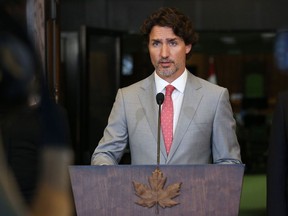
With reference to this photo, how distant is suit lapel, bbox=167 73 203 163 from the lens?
2785 millimetres

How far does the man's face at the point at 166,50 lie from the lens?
9.14 feet

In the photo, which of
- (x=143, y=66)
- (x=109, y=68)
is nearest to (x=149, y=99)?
(x=109, y=68)

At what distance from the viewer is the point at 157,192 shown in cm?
236

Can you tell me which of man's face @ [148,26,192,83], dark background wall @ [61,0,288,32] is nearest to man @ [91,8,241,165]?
man's face @ [148,26,192,83]

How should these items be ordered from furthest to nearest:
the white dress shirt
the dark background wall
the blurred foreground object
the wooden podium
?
the dark background wall, the white dress shirt, the wooden podium, the blurred foreground object

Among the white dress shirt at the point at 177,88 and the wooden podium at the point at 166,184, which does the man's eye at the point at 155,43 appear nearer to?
the white dress shirt at the point at 177,88

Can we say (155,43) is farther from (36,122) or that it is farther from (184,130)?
(36,122)

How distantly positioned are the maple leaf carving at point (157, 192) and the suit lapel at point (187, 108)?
425 millimetres

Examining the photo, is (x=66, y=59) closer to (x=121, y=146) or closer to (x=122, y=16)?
(x=122, y=16)

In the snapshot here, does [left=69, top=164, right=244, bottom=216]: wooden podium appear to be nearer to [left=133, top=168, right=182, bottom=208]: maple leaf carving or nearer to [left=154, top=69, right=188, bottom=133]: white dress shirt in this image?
[left=133, top=168, right=182, bottom=208]: maple leaf carving

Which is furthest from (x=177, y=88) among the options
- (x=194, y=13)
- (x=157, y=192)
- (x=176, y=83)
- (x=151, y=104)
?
(x=194, y=13)

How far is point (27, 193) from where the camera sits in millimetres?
848

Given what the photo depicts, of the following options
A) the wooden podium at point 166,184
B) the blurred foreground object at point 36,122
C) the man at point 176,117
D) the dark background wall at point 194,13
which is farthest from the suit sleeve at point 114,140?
the dark background wall at point 194,13

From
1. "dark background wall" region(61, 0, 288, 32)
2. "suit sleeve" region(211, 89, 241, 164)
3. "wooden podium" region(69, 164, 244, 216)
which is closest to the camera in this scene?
"wooden podium" region(69, 164, 244, 216)
